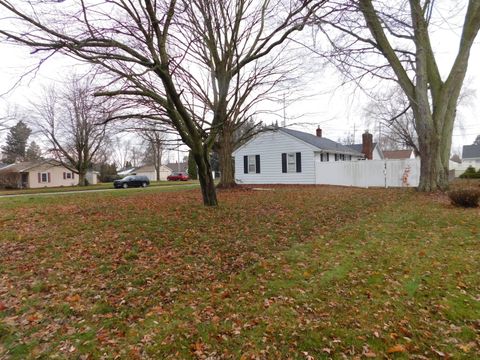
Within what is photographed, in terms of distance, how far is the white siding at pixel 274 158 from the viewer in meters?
22.5

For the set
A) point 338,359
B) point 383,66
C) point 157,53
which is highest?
point 383,66

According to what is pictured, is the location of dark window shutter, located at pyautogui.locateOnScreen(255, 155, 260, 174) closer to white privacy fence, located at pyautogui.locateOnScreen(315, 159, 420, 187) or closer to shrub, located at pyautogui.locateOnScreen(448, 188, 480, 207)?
white privacy fence, located at pyautogui.locateOnScreen(315, 159, 420, 187)

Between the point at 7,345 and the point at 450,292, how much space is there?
17.1ft

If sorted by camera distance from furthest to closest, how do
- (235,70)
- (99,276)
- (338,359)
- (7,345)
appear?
1. (235,70)
2. (99,276)
3. (7,345)
4. (338,359)

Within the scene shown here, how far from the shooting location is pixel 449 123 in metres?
14.2

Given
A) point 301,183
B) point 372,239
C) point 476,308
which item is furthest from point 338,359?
point 301,183

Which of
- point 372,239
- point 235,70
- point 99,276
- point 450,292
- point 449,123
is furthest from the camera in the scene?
point 449,123

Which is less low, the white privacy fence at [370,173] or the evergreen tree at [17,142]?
the evergreen tree at [17,142]

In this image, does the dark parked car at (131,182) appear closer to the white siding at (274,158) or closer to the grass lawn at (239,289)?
the white siding at (274,158)

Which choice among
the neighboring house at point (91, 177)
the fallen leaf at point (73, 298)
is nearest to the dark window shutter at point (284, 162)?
the fallen leaf at point (73, 298)

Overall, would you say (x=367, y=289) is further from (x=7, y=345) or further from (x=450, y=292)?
(x=7, y=345)

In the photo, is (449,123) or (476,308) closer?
(476,308)

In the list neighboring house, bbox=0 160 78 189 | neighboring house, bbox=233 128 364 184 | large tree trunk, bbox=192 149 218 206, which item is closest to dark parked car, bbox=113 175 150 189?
neighboring house, bbox=233 128 364 184

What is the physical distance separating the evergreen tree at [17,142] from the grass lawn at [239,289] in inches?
2136
